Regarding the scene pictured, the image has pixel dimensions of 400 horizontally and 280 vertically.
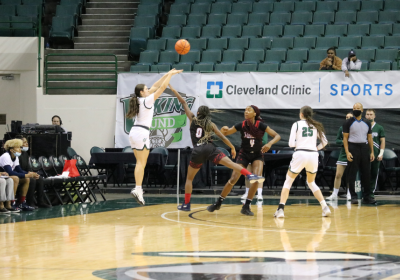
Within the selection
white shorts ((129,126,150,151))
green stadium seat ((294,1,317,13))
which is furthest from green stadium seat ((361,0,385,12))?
white shorts ((129,126,150,151))

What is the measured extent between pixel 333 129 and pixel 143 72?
548 centimetres

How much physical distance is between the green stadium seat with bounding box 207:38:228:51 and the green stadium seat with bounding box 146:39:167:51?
147 centimetres

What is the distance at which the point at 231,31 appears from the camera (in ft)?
64.6

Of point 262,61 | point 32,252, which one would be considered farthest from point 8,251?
point 262,61

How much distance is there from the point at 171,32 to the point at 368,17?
6.06m

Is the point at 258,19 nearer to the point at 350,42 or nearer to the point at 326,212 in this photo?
the point at 350,42

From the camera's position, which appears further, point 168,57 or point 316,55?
point 168,57

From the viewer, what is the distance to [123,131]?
Answer: 60.1 ft

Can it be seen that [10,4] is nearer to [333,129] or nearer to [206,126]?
[333,129]

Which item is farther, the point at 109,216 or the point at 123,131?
the point at 123,131

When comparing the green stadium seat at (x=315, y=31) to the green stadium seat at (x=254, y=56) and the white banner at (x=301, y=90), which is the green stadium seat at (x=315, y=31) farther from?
the white banner at (x=301, y=90)

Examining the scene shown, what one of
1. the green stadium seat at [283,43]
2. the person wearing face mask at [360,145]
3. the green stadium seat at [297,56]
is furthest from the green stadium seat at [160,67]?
the person wearing face mask at [360,145]

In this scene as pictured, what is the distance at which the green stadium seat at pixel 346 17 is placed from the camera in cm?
1909

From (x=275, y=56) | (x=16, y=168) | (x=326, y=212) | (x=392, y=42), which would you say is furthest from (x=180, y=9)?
(x=326, y=212)
